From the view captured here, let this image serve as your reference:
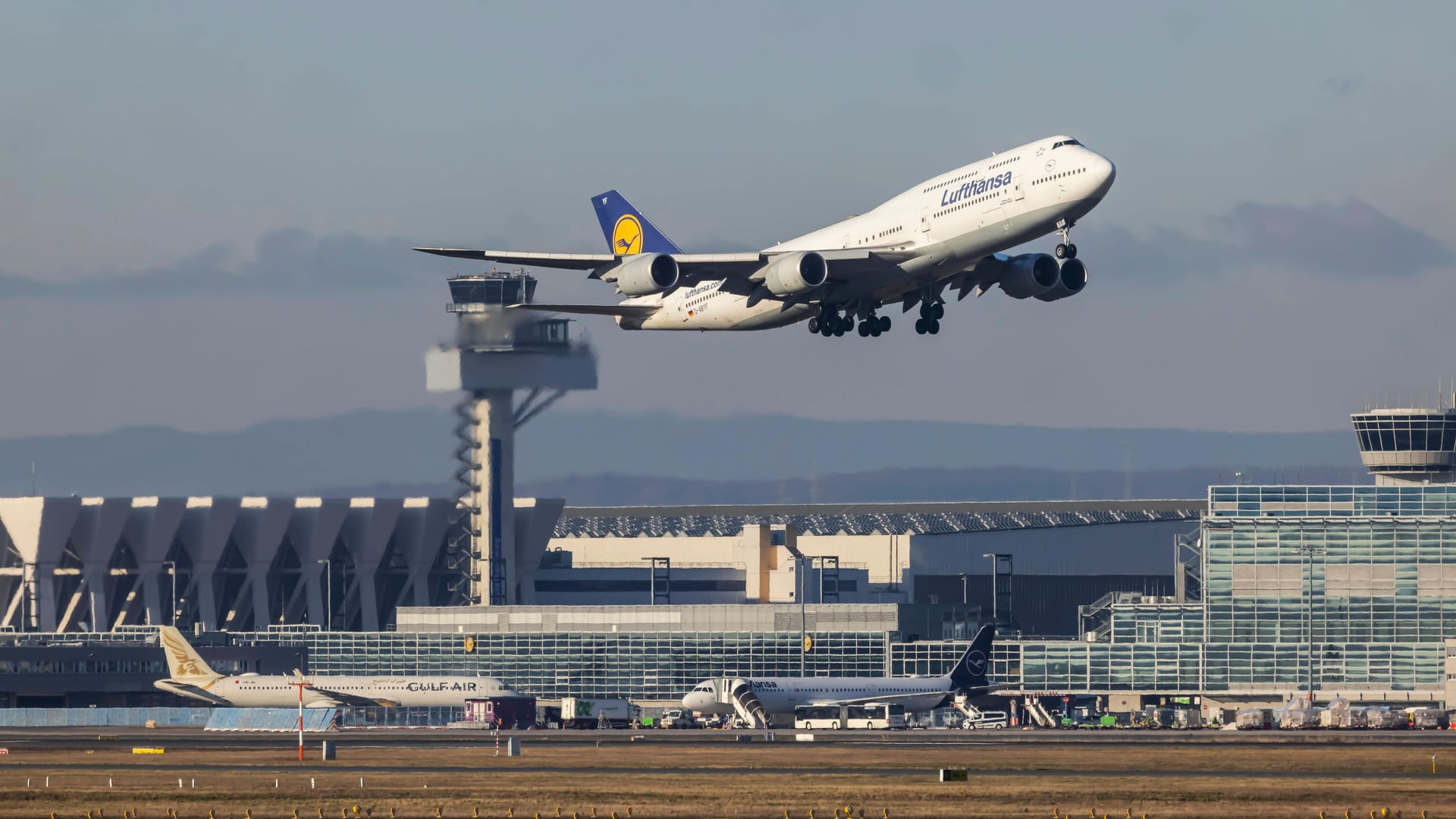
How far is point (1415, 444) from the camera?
16712 cm

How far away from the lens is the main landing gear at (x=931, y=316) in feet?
260

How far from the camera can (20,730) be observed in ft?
367

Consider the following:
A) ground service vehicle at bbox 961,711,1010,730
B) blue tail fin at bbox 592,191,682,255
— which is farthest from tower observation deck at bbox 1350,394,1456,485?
blue tail fin at bbox 592,191,682,255

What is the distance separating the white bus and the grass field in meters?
24.1

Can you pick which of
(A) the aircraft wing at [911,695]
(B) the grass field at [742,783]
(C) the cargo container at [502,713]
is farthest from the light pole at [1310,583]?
(B) the grass field at [742,783]

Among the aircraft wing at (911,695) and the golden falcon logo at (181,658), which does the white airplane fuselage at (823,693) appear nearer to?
the aircraft wing at (911,695)

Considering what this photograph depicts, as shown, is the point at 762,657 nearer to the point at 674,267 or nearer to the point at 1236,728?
the point at 1236,728

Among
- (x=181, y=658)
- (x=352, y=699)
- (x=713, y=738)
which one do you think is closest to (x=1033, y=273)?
(x=713, y=738)

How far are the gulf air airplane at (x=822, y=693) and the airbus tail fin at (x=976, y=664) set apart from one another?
1.7 inches

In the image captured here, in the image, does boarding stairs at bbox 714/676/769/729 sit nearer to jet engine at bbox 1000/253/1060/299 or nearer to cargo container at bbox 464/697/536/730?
cargo container at bbox 464/697/536/730

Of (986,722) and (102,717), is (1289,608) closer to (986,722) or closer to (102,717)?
(986,722)

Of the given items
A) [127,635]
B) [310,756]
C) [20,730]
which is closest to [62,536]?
[127,635]

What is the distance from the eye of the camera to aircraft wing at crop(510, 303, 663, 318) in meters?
81.4

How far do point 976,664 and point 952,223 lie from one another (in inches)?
2059
